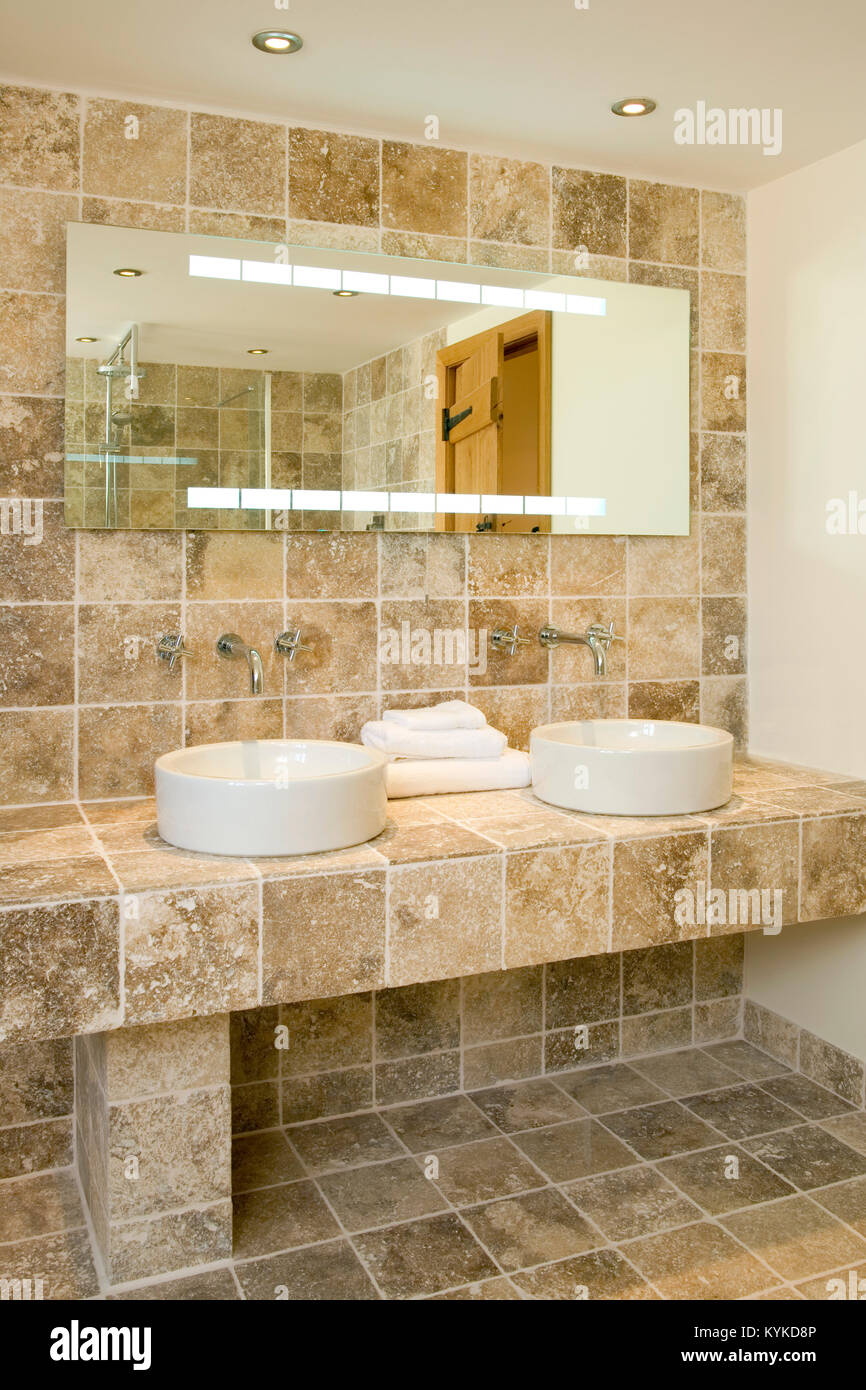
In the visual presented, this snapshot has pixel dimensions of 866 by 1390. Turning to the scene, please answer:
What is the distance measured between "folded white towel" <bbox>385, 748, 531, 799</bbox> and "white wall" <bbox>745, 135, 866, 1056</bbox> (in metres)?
0.79

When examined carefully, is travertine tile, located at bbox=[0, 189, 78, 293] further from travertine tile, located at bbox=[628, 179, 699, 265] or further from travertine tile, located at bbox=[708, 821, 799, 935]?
travertine tile, located at bbox=[708, 821, 799, 935]

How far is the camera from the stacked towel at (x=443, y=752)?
7.96 ft

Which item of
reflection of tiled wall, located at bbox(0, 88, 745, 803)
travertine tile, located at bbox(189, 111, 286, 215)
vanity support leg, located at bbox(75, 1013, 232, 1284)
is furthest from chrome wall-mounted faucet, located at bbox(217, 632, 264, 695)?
travertine tile, located at bbox(189, 111, 286, 215)

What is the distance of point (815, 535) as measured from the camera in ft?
9.00

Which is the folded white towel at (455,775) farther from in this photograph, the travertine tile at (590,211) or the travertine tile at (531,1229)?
the travertine tile at (590,211)

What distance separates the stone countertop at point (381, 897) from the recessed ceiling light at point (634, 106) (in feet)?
4.83

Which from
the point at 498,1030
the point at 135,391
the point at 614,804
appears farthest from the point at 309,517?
the point at 498,1030

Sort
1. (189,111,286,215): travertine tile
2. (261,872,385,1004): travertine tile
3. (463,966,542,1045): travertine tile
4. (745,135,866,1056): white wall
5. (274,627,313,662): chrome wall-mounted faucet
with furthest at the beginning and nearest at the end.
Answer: (463,966,542,1045): travertine tile < (745,135,866,1056): white wall < (274,627,313,662): chrome wall-mounted faucet < (189,111,286,215): travertine tile < (261,872,385,1004): travertine tile

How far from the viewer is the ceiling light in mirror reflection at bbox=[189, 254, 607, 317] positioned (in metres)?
2.37

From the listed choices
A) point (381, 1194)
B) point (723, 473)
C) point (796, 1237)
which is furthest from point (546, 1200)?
point (723, 473)

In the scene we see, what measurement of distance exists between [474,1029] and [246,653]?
42.6 inches

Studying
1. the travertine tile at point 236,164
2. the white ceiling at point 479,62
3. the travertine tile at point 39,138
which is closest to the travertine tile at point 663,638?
the white ceiling at point 479,62

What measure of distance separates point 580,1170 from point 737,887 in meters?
0.69

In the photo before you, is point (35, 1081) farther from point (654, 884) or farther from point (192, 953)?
point (654, 884)
